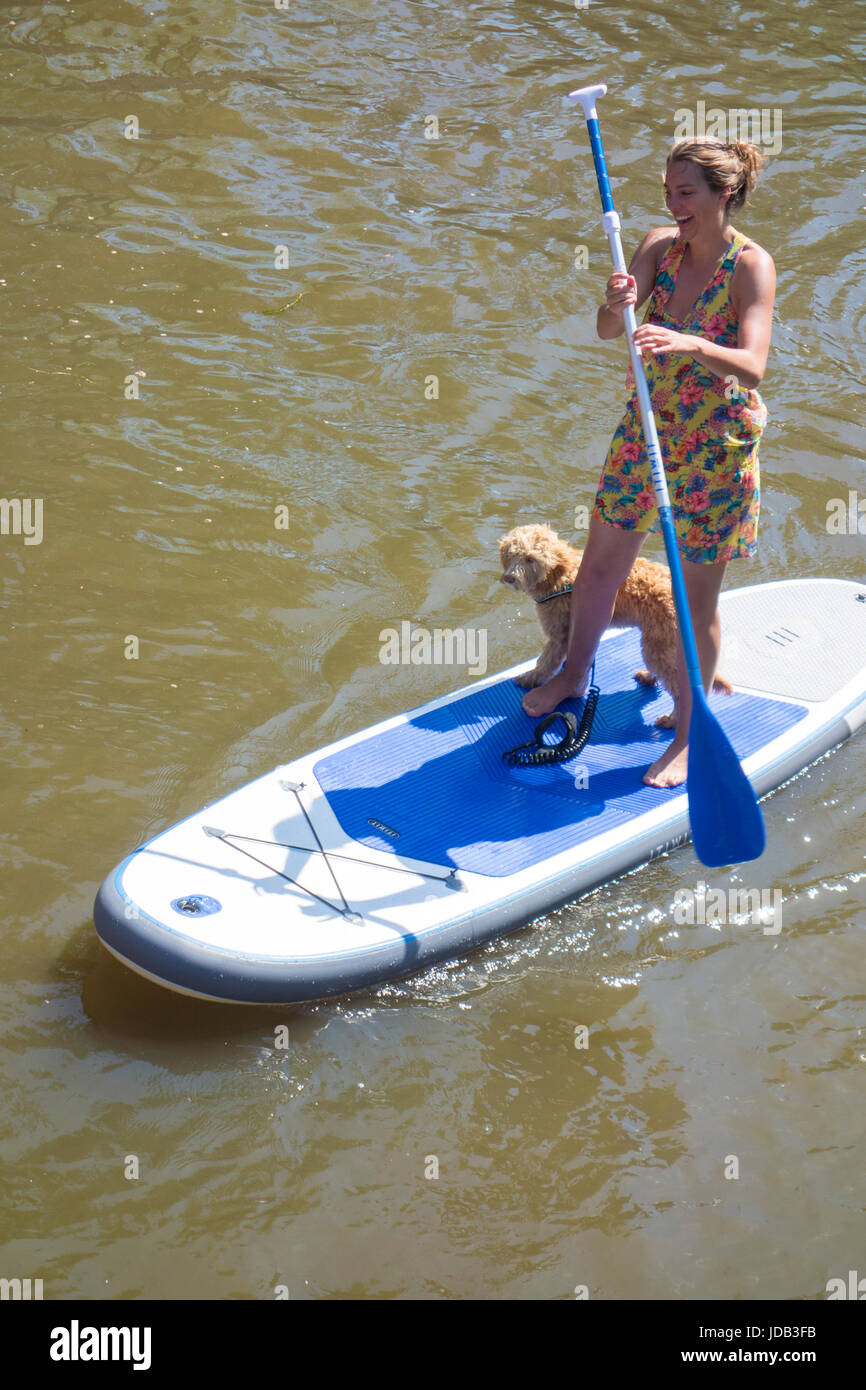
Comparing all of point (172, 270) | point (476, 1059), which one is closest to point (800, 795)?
point (476, 1059)

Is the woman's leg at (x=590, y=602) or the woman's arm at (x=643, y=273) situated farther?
the woman's leg at (x=590, y=602)

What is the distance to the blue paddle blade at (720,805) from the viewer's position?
13.2 ft

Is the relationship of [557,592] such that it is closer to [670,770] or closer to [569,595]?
[569,595]

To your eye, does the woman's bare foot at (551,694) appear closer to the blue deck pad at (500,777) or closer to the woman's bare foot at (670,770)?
the blue deck pad at (500,777)

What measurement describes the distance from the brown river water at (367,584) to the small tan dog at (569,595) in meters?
0.71

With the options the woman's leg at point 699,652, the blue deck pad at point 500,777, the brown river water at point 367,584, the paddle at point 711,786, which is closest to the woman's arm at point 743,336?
the paddle at point 711,786

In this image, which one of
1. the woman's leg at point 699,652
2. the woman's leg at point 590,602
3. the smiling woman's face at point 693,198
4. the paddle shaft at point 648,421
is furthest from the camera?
the woman's leg at point 590,602

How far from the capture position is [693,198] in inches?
152

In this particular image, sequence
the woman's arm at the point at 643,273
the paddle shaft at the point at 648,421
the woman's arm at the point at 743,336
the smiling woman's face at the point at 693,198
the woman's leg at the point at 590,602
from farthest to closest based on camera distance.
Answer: the woman's leg at the point at 590,602 → the woman's arm at the point at 643,273 → the paddle shaft at the point at 648,421 → the smiling woman's face at the point at 693,198 → the woman's arm at the point at 743,336

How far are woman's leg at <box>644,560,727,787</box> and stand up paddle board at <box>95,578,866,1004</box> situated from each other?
0.26 feet

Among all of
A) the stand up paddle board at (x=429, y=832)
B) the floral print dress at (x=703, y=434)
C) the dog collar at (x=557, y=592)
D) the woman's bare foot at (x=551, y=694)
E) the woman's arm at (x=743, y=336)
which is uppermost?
the woman's arm at (x=743, y=336)

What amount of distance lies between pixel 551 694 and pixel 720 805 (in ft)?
3.52

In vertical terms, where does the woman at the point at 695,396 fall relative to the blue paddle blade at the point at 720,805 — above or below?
above

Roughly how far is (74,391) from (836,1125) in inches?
214
